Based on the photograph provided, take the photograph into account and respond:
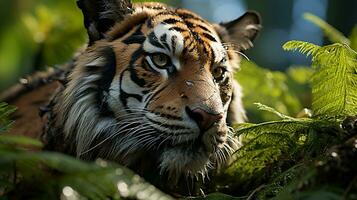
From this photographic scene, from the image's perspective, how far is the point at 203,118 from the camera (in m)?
3.21

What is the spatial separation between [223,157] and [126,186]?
1.60m

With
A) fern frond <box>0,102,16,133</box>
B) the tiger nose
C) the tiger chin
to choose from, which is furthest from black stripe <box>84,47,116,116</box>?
fern frond <box>0,102,16,133</box>

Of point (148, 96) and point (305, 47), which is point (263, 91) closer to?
point (148, 96)

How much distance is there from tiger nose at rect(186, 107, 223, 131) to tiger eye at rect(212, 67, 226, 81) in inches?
23.0

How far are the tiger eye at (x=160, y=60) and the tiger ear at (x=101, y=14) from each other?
0.52m

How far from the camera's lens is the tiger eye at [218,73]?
3787mm

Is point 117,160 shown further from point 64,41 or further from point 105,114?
point 64,41

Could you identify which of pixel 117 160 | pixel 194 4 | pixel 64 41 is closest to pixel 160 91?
pixel 117 160

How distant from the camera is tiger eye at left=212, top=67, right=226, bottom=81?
379cm

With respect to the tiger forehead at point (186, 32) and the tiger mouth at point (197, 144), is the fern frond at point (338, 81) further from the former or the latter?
the tiger forehead at point (186, 32)

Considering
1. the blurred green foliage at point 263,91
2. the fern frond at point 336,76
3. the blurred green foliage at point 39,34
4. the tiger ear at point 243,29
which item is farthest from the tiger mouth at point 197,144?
the blurred green foliage at point 39,34

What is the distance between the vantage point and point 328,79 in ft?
9.78

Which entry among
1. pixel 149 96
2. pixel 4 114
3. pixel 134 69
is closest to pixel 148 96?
pixel 149 96

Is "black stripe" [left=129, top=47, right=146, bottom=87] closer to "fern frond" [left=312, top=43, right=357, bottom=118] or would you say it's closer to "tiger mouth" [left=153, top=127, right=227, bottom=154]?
"tiger mouth" [left=153, top=127, right=227, bottom=154]
